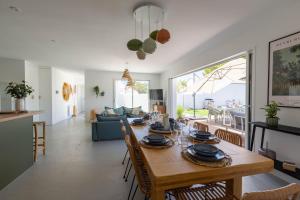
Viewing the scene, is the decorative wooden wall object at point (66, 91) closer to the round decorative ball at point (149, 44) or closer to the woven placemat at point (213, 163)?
the round decorative ball at point (149, 44)

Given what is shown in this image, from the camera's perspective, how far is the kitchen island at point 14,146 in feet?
6.94

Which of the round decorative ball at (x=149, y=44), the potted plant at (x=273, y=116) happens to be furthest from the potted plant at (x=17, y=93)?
the potted plant at (x=273, y=116)

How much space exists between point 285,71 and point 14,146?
13.0 ft

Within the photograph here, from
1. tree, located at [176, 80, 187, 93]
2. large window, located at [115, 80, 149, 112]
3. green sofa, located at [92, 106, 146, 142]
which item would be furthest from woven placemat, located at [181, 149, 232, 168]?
large window, located at [115, 80, 149, 112]

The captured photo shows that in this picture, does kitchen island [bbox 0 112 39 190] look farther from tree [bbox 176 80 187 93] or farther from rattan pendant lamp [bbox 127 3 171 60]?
tree [bbox 176 80 187 93]

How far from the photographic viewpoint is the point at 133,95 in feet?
27.4

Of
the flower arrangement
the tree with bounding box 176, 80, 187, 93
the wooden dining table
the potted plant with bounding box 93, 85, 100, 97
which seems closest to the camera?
the wooden dining table

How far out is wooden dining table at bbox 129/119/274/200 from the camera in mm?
975

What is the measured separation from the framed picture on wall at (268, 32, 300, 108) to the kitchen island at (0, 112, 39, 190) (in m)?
3.67

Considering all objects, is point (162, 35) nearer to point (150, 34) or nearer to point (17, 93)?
point (150, 34)

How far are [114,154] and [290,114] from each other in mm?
3069

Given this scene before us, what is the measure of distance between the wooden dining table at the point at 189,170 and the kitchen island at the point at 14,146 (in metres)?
2.07

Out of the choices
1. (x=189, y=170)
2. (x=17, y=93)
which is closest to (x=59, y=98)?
(x=17, y=93)

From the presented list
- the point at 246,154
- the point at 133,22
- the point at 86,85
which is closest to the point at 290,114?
the point at 246,154
